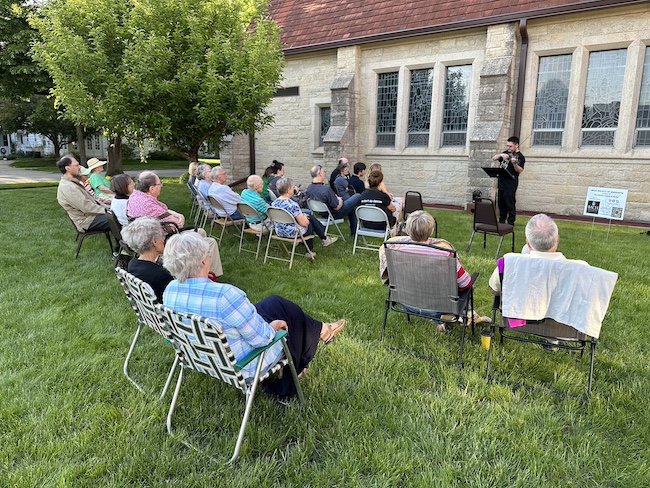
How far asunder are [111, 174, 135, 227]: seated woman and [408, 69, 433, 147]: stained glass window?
9424 millimetres

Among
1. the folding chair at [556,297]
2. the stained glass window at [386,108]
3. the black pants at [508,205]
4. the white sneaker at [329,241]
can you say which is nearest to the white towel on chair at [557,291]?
the folding chair at [556,297]

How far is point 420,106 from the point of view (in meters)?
13.1

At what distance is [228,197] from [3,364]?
13.1 feet

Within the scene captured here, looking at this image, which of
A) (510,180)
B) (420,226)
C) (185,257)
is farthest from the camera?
(510,180)

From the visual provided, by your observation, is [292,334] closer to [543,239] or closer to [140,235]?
[140,235]

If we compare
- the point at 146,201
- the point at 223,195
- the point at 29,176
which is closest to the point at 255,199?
the point at 223,195

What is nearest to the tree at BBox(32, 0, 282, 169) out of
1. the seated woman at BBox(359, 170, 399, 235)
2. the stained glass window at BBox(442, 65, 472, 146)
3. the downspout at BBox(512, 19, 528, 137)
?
the seated woman at BBox(359, 170, 399, 235)

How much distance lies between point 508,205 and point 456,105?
16.4 ft

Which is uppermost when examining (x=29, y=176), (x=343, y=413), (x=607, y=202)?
(x=607, y=202)

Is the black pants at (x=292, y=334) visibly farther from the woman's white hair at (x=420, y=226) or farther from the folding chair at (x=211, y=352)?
the woman's white hair at (x=420, y=226)

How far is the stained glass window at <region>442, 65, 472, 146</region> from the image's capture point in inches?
481

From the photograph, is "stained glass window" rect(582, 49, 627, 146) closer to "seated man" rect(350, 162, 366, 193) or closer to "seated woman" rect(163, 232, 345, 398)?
"seated man" rect(350, 162, 366, 193)

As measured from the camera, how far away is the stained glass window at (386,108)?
13414 mm

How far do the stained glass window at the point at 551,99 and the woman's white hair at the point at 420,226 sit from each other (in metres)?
9.29
